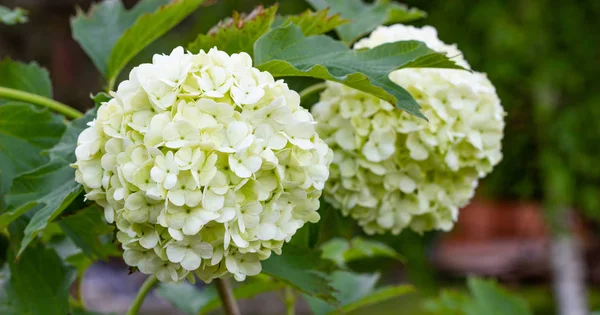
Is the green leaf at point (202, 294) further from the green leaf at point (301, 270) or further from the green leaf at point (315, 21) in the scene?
the green leaf at point (315, 21)

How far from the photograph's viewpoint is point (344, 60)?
0.71m

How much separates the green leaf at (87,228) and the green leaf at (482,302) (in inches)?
33.7

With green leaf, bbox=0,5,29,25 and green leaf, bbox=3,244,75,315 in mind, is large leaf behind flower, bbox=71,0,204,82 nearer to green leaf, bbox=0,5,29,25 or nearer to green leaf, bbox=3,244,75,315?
green leaf, bbox=0,5,29,25

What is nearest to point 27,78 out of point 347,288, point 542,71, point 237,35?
point 237,35

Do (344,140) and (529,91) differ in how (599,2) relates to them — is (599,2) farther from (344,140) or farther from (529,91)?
(344,140)

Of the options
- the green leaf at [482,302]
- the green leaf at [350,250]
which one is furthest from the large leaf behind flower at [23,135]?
the green leaf at [482,302]

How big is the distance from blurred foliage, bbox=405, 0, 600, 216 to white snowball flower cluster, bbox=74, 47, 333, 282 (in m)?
3.45

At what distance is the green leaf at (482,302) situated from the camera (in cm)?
144

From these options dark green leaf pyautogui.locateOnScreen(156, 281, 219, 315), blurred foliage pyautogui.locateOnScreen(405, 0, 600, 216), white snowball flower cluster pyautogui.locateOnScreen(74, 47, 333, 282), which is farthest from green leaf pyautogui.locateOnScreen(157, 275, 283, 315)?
blurred foliage pyautogui.locateOnScreen(405, 0, 600, 216)

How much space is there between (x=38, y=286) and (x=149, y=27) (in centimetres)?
33

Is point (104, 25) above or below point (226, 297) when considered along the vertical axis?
above

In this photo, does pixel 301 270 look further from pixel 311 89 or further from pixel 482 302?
pixel 482 302

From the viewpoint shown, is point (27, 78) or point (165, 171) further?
point (27, 78)

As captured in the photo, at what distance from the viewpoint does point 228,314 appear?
→ 82cm
